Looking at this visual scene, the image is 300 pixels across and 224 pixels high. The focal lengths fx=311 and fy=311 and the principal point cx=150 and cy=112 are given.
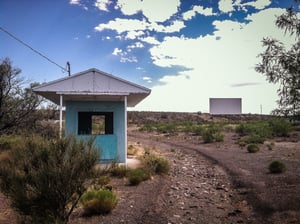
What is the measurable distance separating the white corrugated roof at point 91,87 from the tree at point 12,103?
11.6 ft

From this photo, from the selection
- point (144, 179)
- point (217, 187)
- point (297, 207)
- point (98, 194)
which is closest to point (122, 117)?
point (144, 179)

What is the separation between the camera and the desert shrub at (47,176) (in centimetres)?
571

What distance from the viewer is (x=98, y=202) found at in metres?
7.32

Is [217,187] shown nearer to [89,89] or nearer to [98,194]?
[98,194]

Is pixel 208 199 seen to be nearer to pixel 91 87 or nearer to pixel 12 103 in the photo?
pixel 91 87

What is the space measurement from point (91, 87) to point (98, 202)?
677 cm

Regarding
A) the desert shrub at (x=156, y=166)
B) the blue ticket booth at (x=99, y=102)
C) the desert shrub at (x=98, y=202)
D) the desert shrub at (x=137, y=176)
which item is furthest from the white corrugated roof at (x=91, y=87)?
the desert shrub at (x=98, y=202)

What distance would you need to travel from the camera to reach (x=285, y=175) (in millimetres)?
11680

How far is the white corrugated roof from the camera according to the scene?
13031mm

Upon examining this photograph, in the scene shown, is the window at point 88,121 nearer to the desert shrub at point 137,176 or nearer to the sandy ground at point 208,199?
the sandy ground at point 208,199

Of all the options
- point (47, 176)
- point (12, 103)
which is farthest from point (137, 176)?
point (12, 103)

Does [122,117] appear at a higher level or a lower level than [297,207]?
higher

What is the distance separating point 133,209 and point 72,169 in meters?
2.51

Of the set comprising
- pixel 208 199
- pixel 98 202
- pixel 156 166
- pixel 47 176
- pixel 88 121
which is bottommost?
pixel 208 199
